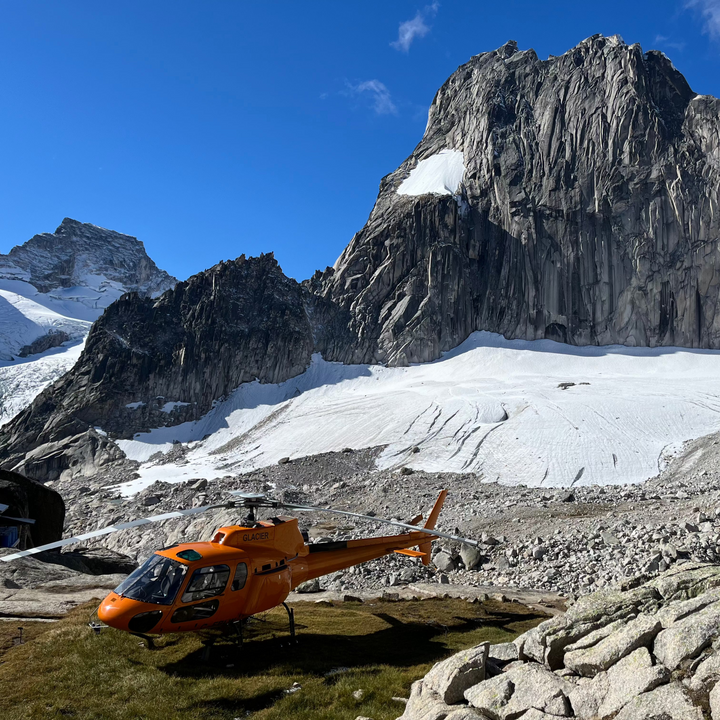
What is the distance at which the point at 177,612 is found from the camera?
9539 millimetres

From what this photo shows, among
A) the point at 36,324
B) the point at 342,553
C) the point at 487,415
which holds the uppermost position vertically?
the point at 36,324

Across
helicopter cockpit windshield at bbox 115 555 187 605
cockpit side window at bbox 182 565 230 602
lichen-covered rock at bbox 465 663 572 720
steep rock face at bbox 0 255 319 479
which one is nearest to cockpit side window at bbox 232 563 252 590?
cockpit side window at bbox 182 565 230 602

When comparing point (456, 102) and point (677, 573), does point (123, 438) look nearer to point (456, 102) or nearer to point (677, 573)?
point (677, 573)

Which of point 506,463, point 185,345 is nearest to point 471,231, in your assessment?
point 185,345

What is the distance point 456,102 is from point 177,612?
131086 millimetres

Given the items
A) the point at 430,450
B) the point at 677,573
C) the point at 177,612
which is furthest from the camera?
the point at 430,450

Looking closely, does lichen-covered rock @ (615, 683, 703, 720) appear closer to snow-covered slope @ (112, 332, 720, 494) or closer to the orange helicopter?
the orange helicopter

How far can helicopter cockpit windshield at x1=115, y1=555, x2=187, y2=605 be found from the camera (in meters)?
9.46

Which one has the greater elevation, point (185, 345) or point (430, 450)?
point (185, 345)

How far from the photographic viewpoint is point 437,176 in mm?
113188

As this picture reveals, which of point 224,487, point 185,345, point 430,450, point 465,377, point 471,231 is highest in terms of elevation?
point 471,231

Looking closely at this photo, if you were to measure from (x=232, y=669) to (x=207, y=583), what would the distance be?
4.99ft

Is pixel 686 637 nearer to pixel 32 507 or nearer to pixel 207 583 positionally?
pixel 207 583

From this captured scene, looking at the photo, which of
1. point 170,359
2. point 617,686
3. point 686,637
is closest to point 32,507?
point 617,686
